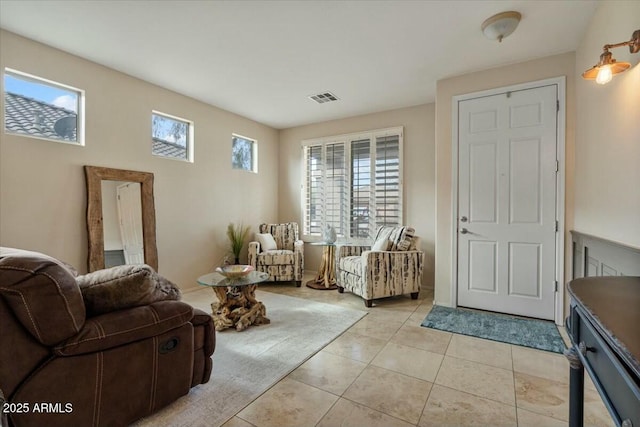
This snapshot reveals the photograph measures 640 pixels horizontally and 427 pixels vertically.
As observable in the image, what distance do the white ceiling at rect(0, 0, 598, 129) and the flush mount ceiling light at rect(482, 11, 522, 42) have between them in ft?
0.18

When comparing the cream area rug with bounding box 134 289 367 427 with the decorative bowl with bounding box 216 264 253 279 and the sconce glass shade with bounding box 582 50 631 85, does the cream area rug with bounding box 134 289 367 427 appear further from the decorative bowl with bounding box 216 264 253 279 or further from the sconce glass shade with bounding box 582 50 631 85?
the sconce glass shade with bounding box 582 50 631 85

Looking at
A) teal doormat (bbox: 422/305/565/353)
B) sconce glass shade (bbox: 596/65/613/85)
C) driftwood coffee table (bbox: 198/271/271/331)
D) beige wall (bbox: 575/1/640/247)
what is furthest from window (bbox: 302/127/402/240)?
sconce glass shade (bbox: 596/65/613/85)

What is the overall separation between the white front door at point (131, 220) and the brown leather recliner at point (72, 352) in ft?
6.38

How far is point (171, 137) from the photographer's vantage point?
3.87 metres

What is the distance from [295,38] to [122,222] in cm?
265

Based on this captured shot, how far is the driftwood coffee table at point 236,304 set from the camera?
8.86 feet

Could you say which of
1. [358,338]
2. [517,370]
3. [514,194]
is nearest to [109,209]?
[358,338]

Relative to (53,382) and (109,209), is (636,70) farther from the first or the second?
(109,209)

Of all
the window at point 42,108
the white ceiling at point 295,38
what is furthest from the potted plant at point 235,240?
the window at point 42,108

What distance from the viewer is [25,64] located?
103 inches

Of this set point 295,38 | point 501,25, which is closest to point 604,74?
point 501,25

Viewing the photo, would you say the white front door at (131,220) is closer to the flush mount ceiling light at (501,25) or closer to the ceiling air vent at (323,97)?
the ceiling air vent at (323,97)

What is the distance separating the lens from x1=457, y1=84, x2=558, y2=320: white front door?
290 centimetres

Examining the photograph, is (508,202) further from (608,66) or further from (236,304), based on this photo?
(236,304)
